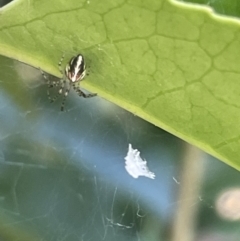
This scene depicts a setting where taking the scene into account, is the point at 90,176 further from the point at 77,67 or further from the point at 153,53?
the point at 153,53

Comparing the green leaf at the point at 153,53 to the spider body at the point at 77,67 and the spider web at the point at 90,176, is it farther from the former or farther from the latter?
the spider web at the point at 90,176

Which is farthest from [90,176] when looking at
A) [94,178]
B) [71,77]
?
[71,77]

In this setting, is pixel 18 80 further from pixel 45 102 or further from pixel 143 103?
pixel 143 103

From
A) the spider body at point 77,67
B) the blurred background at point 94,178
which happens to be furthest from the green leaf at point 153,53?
the blurred background at point 94,178

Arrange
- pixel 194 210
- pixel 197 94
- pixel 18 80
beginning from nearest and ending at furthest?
pixel 197 94
pixel 18 80
pixel 194 210

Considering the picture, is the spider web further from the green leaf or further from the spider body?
the green leaf

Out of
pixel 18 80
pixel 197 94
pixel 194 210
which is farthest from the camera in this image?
pixel 194 210

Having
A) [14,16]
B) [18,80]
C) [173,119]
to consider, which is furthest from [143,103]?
[18,80]
